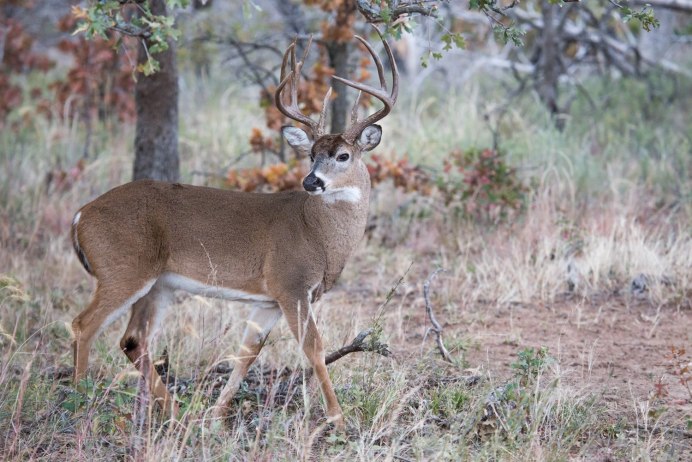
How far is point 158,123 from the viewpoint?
290 inches

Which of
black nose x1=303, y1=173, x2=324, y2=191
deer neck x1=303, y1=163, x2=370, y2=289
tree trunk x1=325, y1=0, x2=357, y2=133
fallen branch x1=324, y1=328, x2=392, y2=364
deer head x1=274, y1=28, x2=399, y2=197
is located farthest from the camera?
tree trunk x1=325, y1=0, x2=357, y2=133

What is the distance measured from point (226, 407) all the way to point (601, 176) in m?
5.43

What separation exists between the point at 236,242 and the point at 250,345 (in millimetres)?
568

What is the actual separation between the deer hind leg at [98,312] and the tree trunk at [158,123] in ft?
8.28

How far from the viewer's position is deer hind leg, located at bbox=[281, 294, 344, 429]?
4664 millimetres

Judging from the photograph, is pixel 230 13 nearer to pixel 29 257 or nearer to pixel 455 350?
pixel 29 257

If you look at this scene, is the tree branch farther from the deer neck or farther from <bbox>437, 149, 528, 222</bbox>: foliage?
<bbox>437, 149, 528, 222</bbox>: foliage

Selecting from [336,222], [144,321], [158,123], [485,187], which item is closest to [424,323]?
[336,222]

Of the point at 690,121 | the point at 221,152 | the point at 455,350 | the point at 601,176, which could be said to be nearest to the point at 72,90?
the point at 221,152

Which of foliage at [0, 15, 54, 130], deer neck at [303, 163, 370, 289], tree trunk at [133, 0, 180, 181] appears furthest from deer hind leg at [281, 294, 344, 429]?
foliage at [0, 15, 54, 130]

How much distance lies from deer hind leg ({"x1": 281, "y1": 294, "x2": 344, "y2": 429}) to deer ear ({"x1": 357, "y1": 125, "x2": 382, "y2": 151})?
949mm

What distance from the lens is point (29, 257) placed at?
299 inches

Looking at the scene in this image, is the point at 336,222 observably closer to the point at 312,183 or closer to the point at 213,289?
the point at 312,183

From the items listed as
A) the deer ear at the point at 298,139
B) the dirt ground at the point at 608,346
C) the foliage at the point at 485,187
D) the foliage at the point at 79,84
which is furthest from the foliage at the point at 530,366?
the foliage at the point at 79,84
